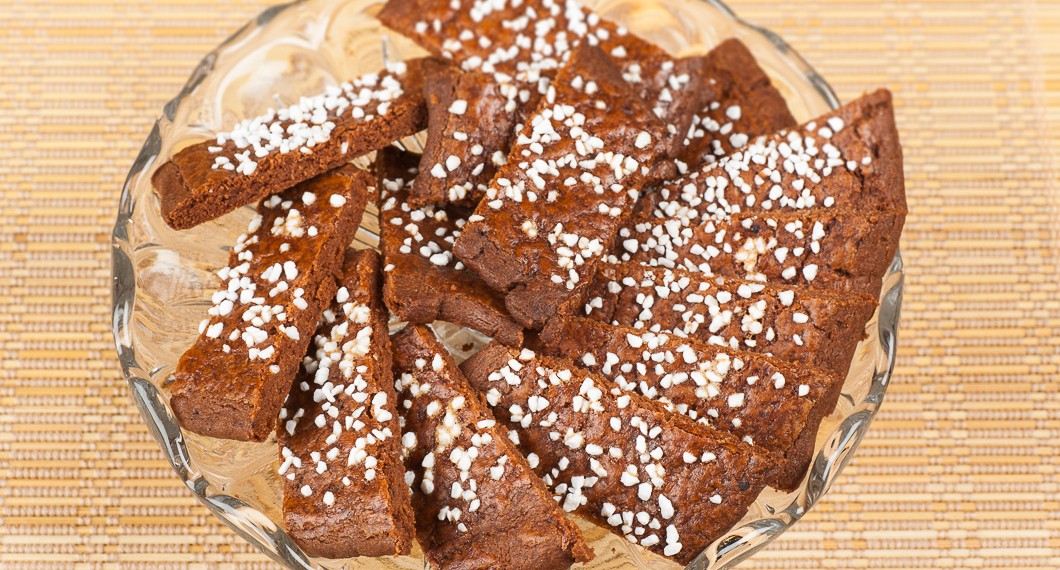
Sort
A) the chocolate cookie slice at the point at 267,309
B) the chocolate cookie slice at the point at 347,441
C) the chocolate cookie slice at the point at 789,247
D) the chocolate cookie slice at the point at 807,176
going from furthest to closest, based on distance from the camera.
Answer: the chocolate cookie slice at the point at 807,176 → the chocolate cookie slice at the point at 789,247 → the chocolate cookie slice at the point at 267,309 → the chocolate cookie slice at the point at 347,441

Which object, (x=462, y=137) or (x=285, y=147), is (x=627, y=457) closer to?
(x=462, y=137)

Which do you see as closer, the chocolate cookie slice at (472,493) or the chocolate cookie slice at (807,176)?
the chocolate cookie slice at (472,493)

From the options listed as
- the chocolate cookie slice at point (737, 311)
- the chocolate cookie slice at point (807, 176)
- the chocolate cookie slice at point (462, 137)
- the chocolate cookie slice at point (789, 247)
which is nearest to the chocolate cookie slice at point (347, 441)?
the chocolate cookie slice at point (462, 137)

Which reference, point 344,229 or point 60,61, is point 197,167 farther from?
point 60,61

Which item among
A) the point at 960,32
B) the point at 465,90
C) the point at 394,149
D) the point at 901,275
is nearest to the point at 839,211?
the point at 901,275

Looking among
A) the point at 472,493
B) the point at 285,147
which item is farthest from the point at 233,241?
the point at 472,493

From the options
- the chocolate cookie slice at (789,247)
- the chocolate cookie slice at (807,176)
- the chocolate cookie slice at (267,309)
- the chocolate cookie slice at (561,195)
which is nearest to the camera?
the chocolate cookie slice at (267,309)

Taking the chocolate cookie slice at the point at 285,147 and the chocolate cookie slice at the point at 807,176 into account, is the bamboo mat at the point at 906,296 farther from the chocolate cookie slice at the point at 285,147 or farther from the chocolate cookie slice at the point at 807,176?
the chocolate cookie slice at the point at 285,147

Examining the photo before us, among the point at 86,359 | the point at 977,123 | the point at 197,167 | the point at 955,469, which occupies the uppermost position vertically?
the point at 197,167
